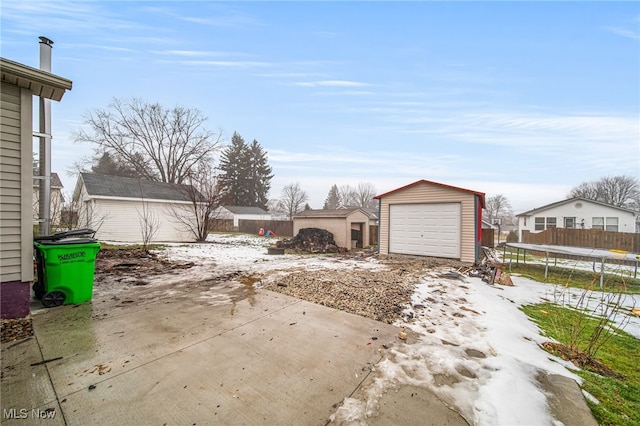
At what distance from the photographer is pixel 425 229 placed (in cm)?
981

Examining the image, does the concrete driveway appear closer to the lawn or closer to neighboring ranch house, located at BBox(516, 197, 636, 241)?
the lawn

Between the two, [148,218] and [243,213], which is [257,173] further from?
[148,218]

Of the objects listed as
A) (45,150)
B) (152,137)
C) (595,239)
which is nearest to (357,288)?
(45,150)

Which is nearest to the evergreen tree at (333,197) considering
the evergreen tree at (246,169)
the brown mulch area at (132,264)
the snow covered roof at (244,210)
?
the evergreen tree at (246,169)

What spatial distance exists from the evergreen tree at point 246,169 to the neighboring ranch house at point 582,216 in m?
33.2

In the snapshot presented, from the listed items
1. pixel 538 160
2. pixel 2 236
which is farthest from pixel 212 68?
pixel 538 160

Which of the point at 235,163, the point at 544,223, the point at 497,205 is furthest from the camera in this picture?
the point at 497,205

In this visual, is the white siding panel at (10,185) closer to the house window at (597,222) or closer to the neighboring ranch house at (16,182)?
the neighboring ranch house at (16,182)

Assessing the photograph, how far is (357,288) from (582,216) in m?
23.0

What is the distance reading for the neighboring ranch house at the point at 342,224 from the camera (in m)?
13.6

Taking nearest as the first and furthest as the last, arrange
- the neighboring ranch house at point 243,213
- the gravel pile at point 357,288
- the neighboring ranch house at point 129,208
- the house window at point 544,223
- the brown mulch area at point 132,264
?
the gravel pile at point 357,288
the brown mulch area at point 132,264
the neighboring ranch house at point 129,208
the house window at point 544,223
the neighboring ranch house at point 243,213

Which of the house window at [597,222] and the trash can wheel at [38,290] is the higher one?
the house window at [597,222]

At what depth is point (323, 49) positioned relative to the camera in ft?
32.5

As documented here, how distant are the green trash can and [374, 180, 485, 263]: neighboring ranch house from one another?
9329 mm
